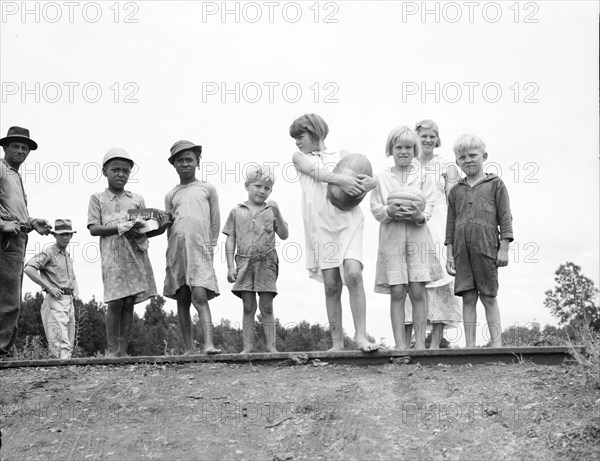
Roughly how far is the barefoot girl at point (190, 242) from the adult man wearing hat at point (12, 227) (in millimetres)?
1332

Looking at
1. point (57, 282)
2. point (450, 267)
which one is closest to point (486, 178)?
point (450, 267)

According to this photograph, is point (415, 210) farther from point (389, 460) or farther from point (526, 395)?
point (389, 460)

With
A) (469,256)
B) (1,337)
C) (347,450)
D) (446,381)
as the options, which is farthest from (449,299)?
(1,337)

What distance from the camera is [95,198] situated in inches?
374

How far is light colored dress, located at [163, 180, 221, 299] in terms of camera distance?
9.20 m

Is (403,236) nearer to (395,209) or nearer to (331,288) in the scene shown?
(395,209)

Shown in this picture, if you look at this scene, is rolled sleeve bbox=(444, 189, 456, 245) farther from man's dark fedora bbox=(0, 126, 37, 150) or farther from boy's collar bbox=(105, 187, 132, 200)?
man's dark fedora bbox=(0, 126, 37, 150)

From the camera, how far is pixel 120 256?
934 cm

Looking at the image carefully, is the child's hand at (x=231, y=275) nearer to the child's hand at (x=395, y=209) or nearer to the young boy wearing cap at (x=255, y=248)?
the young boy wearing cap at (x=255, y=248)

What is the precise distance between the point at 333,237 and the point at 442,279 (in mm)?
1620

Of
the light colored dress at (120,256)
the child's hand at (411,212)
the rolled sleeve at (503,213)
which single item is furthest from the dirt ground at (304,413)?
the child's hand at (411,212)

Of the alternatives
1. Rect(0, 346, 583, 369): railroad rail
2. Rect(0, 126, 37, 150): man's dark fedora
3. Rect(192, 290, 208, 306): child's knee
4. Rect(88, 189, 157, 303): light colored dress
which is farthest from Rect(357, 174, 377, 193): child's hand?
Rect(0, 126, 37, 150): man's dark fedora

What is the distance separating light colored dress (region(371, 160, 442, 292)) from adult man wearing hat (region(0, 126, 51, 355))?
341cm

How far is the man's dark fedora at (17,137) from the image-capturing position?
953 cm
